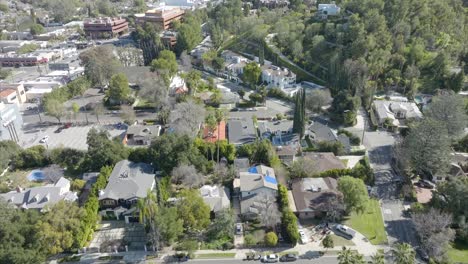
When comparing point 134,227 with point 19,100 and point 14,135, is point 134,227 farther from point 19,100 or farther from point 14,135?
point 19,100

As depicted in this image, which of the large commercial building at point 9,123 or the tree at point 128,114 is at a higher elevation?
the large commercial building at point 9,123

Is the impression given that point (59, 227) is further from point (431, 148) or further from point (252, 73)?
point (252, 73)

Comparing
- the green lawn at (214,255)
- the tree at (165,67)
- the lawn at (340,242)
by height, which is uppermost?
the tree at (165,67)

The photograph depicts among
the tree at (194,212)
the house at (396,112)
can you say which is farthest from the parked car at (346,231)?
the house at (396,112)

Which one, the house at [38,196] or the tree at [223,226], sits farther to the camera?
the house at [38,196]

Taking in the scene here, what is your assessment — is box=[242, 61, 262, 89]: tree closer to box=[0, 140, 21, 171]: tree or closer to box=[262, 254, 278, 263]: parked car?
box=[0, 140, 21, 171]: tree

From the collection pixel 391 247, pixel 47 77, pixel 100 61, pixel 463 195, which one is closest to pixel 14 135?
pixel 100 61

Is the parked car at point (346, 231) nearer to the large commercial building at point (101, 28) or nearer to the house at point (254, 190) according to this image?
the house at point (254, 190)

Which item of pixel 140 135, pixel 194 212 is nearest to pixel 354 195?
pixel 194 212
